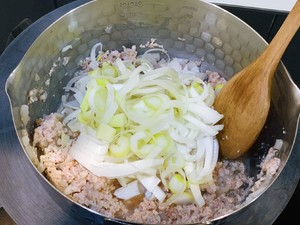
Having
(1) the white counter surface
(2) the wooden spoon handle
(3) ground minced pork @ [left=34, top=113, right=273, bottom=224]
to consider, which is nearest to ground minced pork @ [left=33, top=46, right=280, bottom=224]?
(3) ground minced pork @ [left=34, top=113, right=273, bottom=224]

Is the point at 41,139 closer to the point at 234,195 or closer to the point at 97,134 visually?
the point at 97,134

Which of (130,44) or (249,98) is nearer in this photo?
(249,98)

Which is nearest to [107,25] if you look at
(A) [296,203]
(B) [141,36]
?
(B) [141,36]

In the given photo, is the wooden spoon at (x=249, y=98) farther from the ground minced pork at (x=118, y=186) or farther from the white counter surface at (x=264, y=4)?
the white counter surface at (x=264, y=4)

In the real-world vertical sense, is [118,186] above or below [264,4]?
below

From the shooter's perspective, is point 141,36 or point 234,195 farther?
point 141,36

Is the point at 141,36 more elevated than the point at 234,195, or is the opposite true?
the point at 141,36

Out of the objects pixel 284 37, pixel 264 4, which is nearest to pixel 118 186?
pixel 284 37

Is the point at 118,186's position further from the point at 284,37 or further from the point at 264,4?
the point at 264,4
